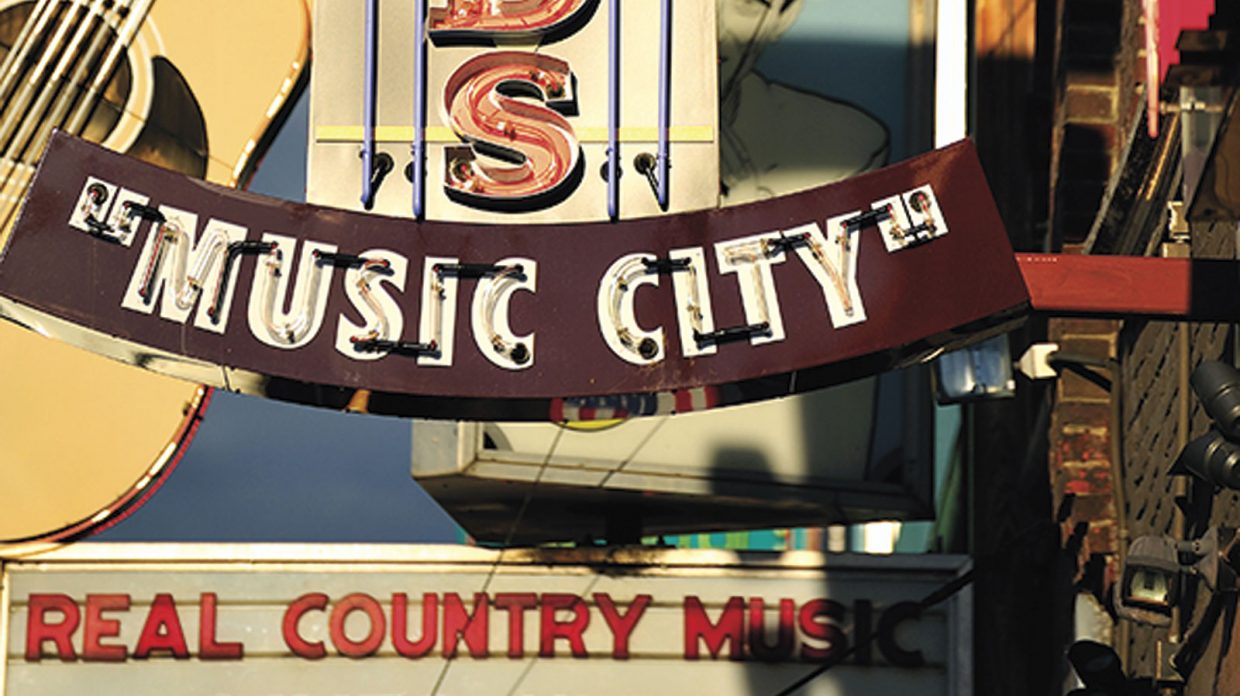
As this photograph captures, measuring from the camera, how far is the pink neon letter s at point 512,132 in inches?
474

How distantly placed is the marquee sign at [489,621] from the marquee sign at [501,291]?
3223mm

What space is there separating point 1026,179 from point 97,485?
627 centimetres

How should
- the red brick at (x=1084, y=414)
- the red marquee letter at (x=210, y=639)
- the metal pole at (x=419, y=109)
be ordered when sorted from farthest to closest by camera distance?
the red brick at (x=1084, y=414), the red marquee letter at (x=210, y=639), the metal pole at (x=419, y=109)

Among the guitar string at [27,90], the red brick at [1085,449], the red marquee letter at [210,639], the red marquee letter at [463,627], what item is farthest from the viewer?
the guitar string at [27,90]

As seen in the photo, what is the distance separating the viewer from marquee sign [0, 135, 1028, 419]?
35.6 feet

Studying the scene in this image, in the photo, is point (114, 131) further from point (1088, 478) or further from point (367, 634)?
point (1088, 478)

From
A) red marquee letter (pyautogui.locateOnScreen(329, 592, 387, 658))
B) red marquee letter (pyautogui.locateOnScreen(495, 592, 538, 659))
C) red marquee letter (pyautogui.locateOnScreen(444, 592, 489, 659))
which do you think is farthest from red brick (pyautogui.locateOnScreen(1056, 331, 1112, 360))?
red marquee letter (pyautogui.locateOnScreen(329, 592, 387, 658))

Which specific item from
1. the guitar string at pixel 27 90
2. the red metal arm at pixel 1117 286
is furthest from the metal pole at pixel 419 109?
the guitar string at pixel 27 90

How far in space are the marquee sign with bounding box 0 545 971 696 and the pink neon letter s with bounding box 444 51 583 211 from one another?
8.95ft

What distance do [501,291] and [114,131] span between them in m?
5.66

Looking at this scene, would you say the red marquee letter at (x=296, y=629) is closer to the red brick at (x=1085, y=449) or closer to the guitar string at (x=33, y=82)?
the guitar string at (x=33, y=82)

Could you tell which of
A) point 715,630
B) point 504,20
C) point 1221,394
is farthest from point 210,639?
point 1221,394

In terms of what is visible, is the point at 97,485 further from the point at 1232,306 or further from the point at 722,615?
the point at 1232,306

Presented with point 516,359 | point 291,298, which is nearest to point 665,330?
point 516,359
